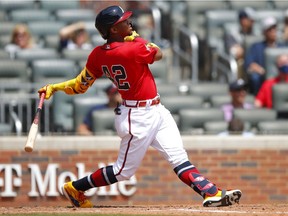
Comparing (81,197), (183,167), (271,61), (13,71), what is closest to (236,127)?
(271,61)

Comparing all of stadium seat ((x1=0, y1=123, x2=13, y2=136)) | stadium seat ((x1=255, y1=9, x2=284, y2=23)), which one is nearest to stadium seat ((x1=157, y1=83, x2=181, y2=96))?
stadium seat ((x1=0, y1=123, x2=13, y2=136))

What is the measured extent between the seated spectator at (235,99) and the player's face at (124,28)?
4.29 m

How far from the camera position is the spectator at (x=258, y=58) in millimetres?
15084

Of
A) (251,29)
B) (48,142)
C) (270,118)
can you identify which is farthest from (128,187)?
(251,29)

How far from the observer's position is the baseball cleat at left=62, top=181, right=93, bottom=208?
10.2m

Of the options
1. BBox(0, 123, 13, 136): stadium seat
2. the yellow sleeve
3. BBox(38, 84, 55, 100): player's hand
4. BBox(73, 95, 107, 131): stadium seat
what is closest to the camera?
the yellow sleeve

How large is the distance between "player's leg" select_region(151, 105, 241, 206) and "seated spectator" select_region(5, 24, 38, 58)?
576 centimetres

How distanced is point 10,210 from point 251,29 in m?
7.08

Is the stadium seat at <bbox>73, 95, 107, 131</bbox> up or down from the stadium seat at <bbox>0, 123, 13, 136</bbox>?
up

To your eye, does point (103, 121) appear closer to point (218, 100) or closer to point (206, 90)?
point (218, 100)

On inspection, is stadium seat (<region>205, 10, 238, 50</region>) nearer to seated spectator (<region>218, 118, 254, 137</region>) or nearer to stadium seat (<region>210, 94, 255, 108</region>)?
stadium seat (<region>210, 94, 255, 108</region>)

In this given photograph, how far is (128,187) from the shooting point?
12609 millimetres

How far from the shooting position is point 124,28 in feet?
31.6

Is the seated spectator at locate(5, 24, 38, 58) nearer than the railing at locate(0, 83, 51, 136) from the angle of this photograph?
No
